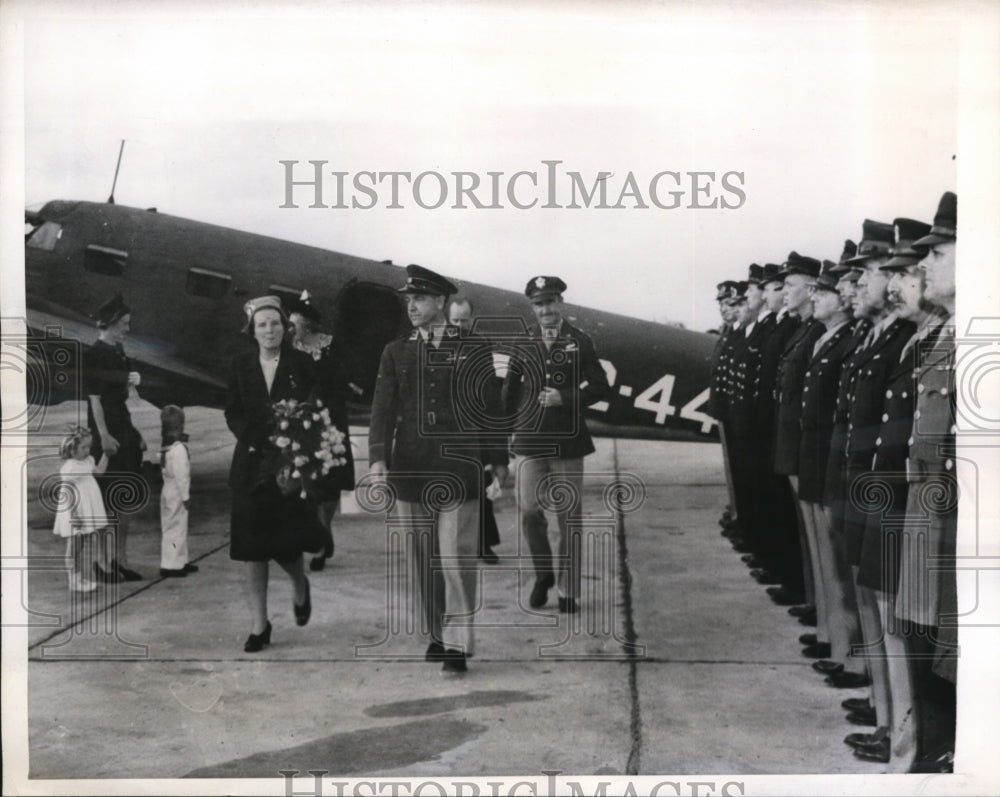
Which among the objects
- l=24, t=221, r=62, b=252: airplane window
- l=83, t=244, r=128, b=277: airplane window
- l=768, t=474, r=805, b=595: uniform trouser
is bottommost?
l=768, t=474, r=805, b=595: uniform trouser

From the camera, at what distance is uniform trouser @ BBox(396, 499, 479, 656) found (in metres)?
4.33

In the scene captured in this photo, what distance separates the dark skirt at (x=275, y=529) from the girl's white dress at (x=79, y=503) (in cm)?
48

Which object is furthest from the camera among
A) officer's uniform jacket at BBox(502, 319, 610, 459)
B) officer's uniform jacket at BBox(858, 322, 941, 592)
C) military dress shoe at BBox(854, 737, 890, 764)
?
officer's uniform jacket at BBox(502, 319, 610, 459)

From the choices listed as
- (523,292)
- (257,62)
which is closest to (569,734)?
(523,292)

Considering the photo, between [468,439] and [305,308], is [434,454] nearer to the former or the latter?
[468,439]

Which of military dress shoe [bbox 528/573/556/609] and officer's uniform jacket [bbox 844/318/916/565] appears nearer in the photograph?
officer's uniform jacket [bbox 844/318/916/565]

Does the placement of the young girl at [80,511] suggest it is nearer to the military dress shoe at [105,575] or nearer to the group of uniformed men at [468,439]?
the military dress shoe at [105,575]

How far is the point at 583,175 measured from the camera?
4.22m

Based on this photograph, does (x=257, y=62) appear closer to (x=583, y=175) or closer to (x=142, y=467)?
(x=583, y=175)

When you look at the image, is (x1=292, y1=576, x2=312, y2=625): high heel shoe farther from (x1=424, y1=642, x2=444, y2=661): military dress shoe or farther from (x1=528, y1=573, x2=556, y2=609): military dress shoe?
(x1=528, y1=573, x2=556, y2=609): military dress shoe

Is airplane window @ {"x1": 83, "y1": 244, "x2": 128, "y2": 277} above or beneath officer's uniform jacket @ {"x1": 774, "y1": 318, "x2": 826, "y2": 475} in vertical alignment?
above

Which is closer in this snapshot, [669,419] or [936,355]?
[936,355]

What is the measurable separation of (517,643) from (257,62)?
221 centimetres

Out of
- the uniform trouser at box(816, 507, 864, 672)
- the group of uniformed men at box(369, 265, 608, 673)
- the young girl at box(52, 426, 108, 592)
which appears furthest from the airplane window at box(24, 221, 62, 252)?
the uniform trouser at box(816, 507, 864, 672)
